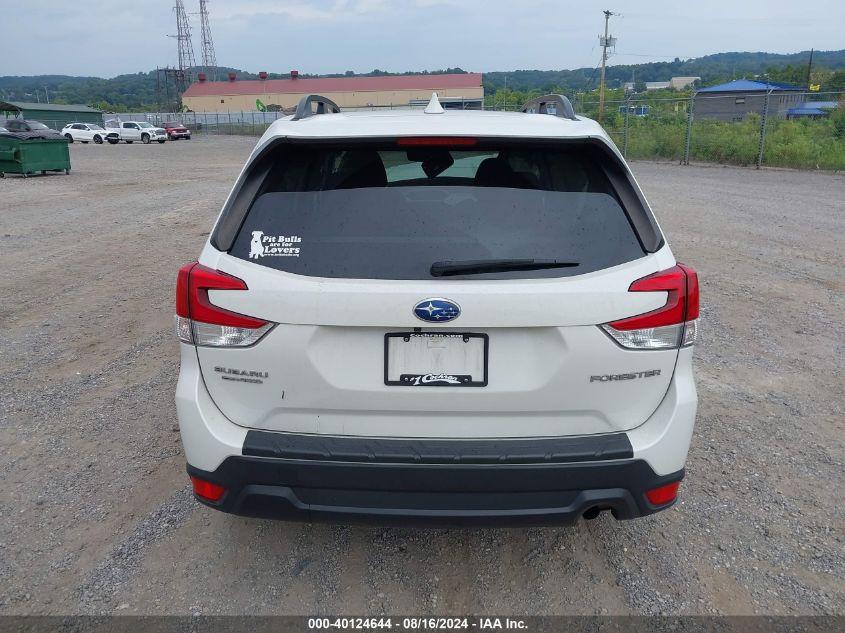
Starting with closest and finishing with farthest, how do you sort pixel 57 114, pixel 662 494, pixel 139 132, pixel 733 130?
pixel 662 494
pixel 733 130
pixel 139 132
pixel 57 114

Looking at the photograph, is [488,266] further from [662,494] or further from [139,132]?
[139,132]

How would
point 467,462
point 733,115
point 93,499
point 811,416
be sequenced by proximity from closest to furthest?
point 467,462 → point 93,499 → point 811,416 → point 733,115

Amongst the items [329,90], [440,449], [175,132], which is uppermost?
[329,90]

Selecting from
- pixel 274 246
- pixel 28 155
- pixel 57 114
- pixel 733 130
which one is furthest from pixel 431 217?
pixel 57 114

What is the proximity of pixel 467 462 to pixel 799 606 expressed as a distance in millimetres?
1557

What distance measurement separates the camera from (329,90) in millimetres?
83438

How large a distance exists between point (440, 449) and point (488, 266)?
675 millimetres

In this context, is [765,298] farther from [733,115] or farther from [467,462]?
[733,115]

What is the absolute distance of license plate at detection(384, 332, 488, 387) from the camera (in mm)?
2441

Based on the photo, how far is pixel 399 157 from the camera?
2.76 meters

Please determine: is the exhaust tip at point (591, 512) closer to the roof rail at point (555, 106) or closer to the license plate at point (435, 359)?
the license plate at point (435, 359)

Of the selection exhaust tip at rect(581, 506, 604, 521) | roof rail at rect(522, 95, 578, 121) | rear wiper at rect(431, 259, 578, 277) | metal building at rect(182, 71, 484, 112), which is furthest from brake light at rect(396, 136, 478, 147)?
metal building at rect(182, 71, 484, 112)

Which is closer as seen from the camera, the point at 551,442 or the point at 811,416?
the point at 551,442

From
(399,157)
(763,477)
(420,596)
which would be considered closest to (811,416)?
(763,477)
